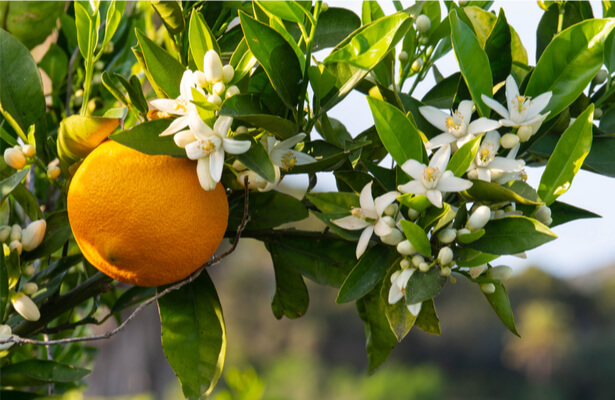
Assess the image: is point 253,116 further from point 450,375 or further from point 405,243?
point 450,375

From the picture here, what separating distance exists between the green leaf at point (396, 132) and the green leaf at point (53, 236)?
1.01 feet

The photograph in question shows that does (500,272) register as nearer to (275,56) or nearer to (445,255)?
(445,255)

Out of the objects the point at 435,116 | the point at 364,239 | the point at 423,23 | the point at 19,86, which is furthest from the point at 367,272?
the point at 19,86

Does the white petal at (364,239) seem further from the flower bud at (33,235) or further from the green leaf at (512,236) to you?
the flower bud at (33,235)

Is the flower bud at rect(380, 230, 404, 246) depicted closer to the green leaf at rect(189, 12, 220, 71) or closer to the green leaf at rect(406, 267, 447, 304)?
the green leaf at rect(406, 267, 447, 304)

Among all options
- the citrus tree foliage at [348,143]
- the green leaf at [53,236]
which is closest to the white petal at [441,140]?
the citrus tree foliage at [348,143]

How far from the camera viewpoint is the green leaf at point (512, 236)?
441mm

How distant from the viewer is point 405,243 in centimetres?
48

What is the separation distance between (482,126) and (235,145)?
19 centimetres

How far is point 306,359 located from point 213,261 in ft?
30.7

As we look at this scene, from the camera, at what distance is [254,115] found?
45 centimetres

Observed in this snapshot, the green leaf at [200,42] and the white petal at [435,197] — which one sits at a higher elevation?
the green leaf at [200,42]

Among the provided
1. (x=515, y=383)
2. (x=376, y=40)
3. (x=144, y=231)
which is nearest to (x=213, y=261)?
(x=144, y=231)

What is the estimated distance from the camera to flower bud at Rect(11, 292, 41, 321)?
0.55m
